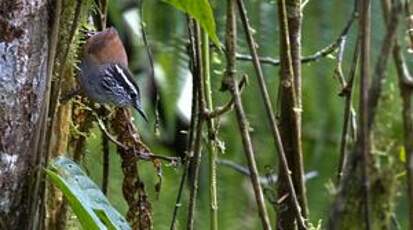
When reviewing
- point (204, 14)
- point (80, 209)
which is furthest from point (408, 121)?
point (80, 209)

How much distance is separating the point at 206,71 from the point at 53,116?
0.86 ft

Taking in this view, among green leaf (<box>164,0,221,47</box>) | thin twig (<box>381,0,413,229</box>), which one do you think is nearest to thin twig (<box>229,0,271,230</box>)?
green leaf (<box>164,0,221,47</box>)

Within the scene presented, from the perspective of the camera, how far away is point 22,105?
1.12 m

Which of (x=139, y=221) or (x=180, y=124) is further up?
(x=180, y=124)

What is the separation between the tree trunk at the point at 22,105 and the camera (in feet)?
3.63

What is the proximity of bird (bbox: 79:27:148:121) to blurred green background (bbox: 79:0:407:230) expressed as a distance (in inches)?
26.7

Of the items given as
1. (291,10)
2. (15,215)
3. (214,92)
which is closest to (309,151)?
(214,92)

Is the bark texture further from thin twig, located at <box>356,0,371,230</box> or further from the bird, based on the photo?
thin twig, located at <box>356,0,371,230</box>

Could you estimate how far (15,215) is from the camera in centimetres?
113

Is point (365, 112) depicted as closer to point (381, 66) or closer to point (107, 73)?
point (381, 66)

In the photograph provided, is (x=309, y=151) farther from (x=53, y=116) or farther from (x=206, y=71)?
(x=53, y=116)

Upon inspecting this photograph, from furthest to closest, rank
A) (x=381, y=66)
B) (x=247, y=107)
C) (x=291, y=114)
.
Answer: (x=247, y=107), (x=291, y=114), (x=381, y=66)

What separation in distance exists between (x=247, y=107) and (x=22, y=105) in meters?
1.16

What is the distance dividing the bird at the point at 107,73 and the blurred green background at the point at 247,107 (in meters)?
0.68
